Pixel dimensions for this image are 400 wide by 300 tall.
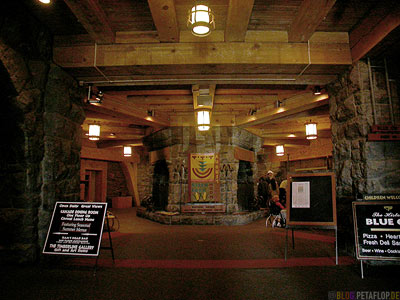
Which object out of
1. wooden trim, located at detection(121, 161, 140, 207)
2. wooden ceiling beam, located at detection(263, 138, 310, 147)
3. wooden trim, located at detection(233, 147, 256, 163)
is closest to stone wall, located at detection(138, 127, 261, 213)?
wooden trim, located at detection(233, 147, 256, 163)

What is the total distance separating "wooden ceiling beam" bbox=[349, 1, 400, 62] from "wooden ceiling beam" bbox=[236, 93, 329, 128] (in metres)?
1.32

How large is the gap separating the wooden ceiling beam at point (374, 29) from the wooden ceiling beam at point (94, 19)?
11.4 feet

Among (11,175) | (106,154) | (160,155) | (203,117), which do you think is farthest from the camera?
(106,154)

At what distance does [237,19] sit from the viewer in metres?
3.21

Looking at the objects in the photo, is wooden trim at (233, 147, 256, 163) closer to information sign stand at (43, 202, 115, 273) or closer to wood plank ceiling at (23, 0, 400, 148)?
wood plank ceiling at (23, 0, 400, 148)

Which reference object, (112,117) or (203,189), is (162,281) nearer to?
(203,189)

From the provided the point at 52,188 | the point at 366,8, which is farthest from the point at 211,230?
the point at 366,8

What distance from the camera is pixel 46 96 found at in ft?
12.2

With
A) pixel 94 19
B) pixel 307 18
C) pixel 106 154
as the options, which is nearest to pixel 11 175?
pixel 94 19

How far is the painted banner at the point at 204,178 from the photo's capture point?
7.41 m

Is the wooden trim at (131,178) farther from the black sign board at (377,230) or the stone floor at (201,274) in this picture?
the black sign board at (377,230)

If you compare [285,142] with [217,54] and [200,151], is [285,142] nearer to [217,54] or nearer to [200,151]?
[200,151]

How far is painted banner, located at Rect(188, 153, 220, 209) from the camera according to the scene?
7406 millimetres

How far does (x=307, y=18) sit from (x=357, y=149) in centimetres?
198
